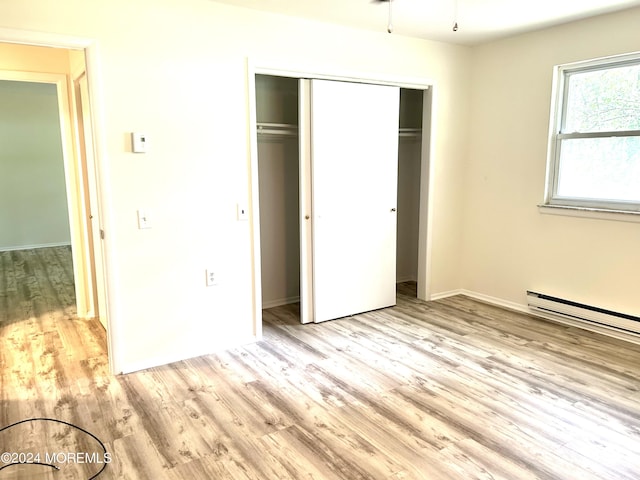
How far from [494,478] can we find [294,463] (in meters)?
0.89

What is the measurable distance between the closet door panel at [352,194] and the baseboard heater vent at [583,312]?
1.32 metres

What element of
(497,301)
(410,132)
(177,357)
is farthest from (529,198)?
(177,357)

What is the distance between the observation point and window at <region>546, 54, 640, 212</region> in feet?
11.6

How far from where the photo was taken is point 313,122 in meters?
3.73

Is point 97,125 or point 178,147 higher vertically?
point 97,125

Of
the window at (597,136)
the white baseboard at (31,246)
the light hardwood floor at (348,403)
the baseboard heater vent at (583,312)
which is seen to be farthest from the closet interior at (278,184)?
the white baseboard at (31,246)

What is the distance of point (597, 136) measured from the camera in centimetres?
371

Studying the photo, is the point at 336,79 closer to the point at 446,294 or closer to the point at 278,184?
the point at 278,184

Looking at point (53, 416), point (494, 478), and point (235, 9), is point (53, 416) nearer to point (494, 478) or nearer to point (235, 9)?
point (494, 478)

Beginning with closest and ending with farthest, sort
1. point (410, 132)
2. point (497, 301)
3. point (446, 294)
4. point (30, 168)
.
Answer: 1. point (497, 301)
2. point (446, 294)
3. point (410, 132)
4. point (30, 168)

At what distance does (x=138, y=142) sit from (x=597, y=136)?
11.2ft

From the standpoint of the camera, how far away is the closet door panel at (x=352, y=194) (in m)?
3.81

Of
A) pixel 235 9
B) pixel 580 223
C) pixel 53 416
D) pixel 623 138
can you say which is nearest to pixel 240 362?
pixel 53 416

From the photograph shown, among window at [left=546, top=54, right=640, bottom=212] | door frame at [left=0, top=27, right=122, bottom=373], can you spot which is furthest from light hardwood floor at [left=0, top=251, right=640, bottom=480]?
window at [left=546, top=54, right=640, bottom=212]
